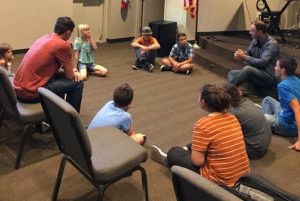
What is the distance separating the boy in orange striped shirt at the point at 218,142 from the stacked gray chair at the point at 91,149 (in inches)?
13.3

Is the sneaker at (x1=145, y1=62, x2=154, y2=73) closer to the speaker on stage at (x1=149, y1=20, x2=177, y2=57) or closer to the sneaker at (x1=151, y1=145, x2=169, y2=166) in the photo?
the speaker on stage at (x1=149, y1=20, x2=177, y2=57)

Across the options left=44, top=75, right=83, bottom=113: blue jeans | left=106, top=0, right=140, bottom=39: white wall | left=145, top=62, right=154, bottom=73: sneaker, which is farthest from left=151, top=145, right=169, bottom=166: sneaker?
left=106, top=0, right=140, bottom=39: white wall

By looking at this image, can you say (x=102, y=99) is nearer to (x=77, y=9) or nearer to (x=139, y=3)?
(x=77, y=9)

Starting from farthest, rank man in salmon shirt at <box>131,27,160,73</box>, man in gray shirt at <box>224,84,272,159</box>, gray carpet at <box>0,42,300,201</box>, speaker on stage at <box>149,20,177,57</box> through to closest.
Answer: speaker on stage at <box>149,20,177,57</box> → man in salmon shirt at <box>131,27,160,73</box> → man in gray shirt at <box>224,84,272,159</box> → gray carpet at <box>0,42,300,201</box>

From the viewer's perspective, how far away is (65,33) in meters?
3.04

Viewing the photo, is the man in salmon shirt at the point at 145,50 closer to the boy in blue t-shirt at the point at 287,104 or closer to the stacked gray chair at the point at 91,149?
the boy in blue t-shirt at the point at 287,104

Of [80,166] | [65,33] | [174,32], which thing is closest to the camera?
[80,166]

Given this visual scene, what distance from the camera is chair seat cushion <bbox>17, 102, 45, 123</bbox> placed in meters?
2.60

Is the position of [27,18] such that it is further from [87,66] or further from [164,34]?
[164,34]

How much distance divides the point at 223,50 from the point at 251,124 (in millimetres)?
3294

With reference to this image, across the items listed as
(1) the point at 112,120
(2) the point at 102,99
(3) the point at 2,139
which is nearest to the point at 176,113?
(2) the point at 102,99

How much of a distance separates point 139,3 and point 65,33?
439 cm

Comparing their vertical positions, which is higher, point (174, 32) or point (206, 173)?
point (174, 32)

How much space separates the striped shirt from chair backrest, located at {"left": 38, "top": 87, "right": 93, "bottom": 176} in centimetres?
64
